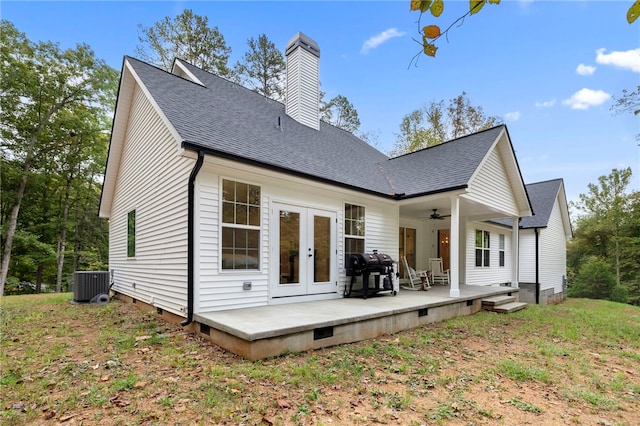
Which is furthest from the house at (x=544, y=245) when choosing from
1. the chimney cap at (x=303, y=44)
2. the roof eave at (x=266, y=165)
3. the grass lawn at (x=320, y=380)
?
the chimney cap at (x=303, y=44)

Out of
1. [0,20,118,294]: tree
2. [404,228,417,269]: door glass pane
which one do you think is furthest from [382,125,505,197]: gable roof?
[0,20,118,294]: tree

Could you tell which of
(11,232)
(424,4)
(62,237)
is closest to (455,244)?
(424,4)

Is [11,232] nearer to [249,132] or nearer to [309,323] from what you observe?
[249,132]

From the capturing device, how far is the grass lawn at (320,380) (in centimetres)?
266

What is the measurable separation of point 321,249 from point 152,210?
142 inches

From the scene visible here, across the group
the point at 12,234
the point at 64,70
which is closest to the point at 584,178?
the point at 64,70

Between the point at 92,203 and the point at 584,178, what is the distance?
32427 mm

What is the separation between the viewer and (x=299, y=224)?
6.40 m

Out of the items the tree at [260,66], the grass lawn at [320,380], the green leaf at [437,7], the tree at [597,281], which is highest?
the tree at [260,66]

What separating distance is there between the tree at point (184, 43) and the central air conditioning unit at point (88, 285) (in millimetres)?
11279

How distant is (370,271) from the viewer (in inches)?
270

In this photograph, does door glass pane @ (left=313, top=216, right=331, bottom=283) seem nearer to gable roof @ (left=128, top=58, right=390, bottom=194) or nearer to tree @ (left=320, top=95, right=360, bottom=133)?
gable roof @ (left=128, top=58, right=390, bottom=194)

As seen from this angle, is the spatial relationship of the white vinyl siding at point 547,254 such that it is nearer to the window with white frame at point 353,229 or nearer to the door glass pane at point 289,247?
the window with white frame at point 353,229

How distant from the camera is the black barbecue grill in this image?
22.3 feet
